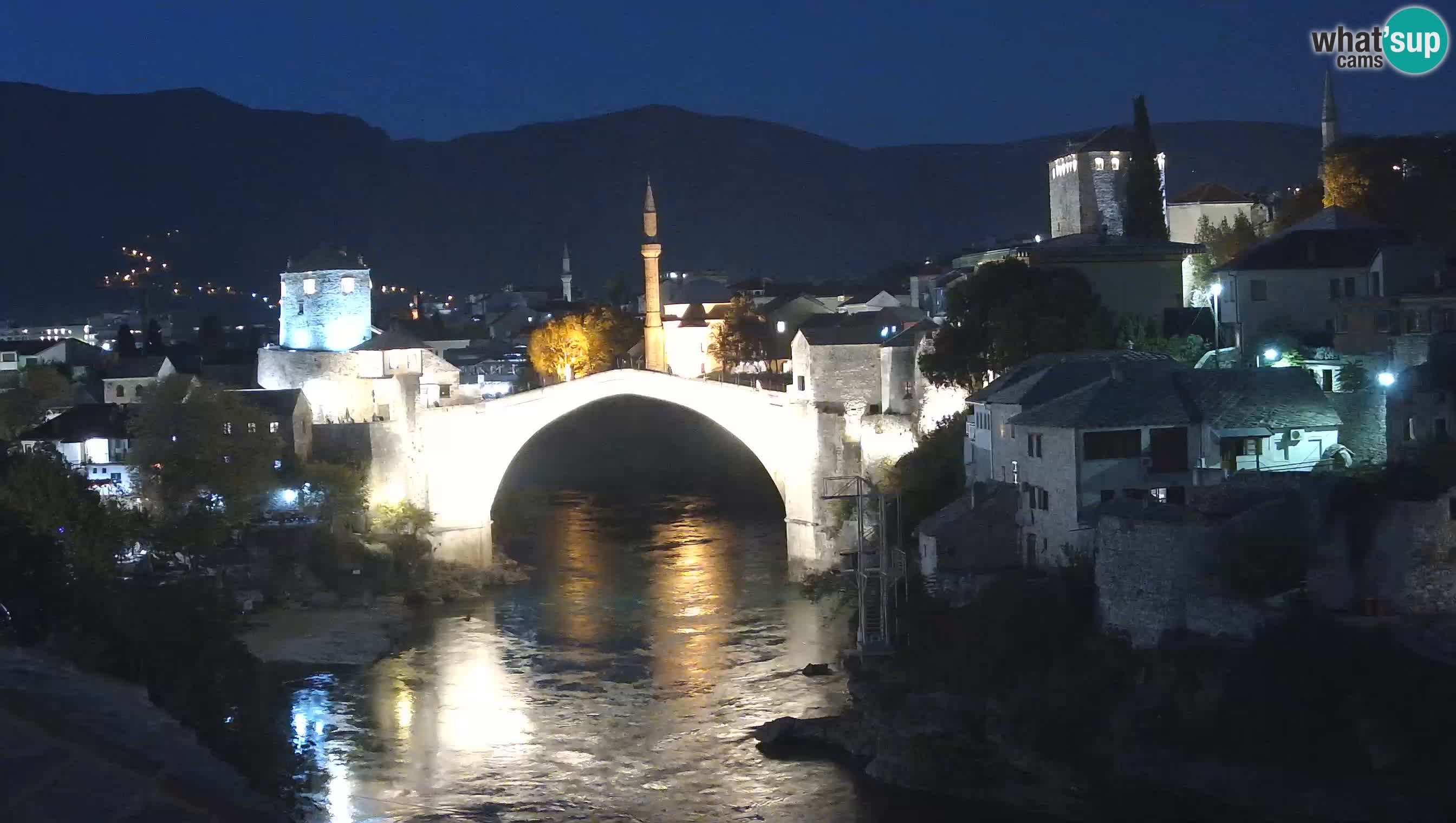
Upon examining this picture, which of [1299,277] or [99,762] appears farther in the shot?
[1299,277]

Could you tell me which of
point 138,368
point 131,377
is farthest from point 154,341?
point 131,377

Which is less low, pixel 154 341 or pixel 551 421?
pixel 154 341

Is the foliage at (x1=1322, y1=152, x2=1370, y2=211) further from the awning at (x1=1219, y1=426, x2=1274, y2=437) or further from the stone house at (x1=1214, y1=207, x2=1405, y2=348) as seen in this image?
the awning at (x1=1219, y1=426, x2=1274, y2=437)

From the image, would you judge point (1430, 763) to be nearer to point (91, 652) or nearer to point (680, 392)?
point (91, 652)

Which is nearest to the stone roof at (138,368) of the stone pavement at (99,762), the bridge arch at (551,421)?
the bridge arch at (551,421)

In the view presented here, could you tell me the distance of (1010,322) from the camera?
2020 centimetres

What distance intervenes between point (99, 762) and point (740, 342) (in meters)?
25.3

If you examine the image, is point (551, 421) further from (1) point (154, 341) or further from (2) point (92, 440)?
(1) point (154, 341)

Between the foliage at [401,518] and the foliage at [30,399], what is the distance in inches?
235

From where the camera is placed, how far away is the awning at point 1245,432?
15227mm

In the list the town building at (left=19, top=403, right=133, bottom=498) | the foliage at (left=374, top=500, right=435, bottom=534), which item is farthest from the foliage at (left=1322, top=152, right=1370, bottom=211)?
the town building at (left=19, top=403, right=133, bottom=498)

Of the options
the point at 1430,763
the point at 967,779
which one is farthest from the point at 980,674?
the point at 1430,763

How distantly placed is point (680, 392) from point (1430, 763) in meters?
14.5

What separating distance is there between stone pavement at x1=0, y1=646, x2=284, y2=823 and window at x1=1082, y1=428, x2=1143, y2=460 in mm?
7658
